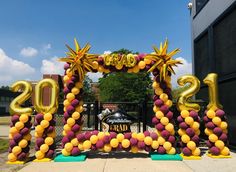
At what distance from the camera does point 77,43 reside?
950 cm

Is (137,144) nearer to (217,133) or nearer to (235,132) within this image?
(217,133)

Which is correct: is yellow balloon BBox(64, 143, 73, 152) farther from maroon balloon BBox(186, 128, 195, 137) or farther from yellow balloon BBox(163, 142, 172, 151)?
maroon balloon BBox(186, 128, 195, 137)

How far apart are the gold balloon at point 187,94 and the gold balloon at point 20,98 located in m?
5.58

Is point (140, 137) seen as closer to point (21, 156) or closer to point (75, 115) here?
point (75, 115)

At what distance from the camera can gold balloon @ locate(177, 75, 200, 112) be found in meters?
9.72

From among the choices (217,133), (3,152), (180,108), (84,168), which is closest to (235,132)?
(217,133)

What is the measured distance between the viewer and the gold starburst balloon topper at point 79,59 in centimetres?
931

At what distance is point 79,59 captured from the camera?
30.5ft

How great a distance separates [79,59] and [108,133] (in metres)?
2.93

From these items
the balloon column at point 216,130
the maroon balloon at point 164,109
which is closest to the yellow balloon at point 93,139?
the maroon balloon at point 164,109

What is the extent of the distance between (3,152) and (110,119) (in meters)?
4.78

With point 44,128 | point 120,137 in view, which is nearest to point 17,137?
point 44,128

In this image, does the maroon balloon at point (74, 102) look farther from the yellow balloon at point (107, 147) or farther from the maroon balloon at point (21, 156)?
the maroon balloon at point (21, 156)

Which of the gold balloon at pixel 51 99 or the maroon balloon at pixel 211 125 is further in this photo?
the maroon balloon at pixel 211 125
